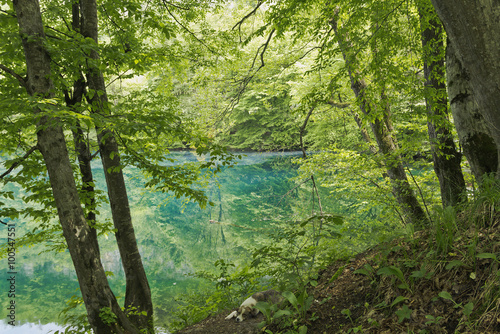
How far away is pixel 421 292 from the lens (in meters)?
1.86

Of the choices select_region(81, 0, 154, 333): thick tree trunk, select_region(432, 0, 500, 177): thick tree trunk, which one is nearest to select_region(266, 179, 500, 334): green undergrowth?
select_region(432, 0, 500, 177): thick tree trunk

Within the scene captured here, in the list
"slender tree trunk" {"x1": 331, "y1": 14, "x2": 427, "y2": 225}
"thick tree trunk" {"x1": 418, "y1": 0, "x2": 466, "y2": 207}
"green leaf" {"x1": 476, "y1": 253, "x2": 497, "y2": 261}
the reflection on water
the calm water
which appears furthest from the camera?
the calm water

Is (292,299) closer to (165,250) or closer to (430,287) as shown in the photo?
(430,287)

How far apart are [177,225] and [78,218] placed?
10.4 metres

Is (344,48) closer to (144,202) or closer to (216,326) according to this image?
(216,326)

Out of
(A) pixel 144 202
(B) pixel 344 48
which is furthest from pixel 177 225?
(B) pixel 344 48

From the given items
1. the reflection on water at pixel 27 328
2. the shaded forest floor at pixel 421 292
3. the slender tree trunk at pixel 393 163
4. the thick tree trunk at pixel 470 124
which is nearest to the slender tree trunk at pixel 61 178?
the shaded forest floor at pixel 421 292

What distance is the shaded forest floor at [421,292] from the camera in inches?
61.9

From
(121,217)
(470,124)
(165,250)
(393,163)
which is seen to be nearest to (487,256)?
(470,124)

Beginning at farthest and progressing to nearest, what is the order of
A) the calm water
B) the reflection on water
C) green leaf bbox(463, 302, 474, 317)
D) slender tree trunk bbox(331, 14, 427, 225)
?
the calm water, the reflection on water, slender tree trunk bbox(331, 14, 427, 225), green leaf bbox(463, 302, 474, 317)

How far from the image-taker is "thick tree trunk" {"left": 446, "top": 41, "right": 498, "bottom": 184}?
266 cm

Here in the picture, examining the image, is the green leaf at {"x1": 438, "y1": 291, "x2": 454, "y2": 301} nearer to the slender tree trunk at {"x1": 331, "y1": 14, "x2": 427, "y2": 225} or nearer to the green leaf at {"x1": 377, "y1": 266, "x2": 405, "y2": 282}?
the green leaf at {"x1": 377, "y1": 266, "x2": 405, "y2": 282}

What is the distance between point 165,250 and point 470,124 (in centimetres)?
997

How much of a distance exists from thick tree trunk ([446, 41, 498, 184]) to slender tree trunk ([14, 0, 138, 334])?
3849 mm
